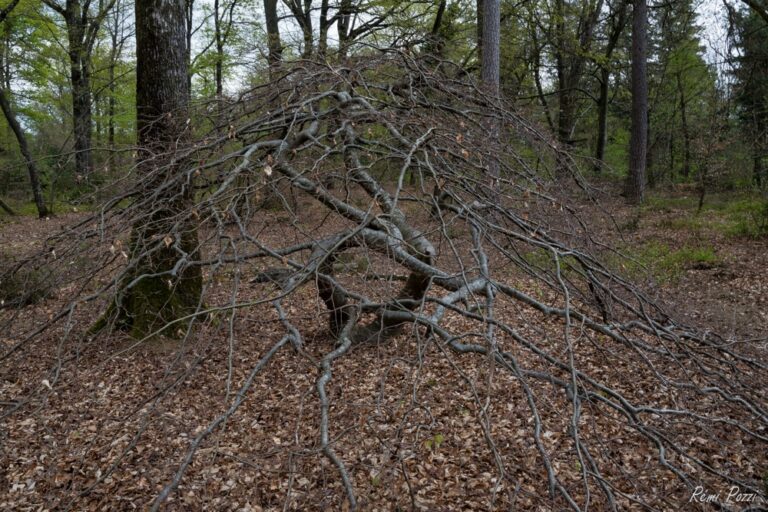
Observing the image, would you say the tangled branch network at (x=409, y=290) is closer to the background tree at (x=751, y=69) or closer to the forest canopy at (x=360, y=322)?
the forest canopy at (x=360, y=322)

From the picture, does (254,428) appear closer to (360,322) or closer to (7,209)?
(360,322)

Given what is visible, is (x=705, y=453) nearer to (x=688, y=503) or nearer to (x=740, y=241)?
(x=688, y=503)

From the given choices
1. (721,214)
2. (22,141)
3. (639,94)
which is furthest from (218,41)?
(721,214)

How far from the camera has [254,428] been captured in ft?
12.2

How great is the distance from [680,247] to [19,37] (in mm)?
16081

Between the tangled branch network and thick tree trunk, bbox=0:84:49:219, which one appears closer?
the tangled branch network

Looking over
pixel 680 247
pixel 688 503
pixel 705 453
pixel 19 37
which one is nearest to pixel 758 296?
pixel 680 247

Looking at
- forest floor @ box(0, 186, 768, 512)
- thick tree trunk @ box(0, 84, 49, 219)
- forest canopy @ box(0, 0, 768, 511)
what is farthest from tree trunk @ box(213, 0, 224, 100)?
forest floor @ box(0, 186, 768, 512)

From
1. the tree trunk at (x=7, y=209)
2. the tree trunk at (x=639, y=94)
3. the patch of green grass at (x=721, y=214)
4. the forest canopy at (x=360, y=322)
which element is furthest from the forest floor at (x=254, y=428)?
the tree trunk at (x=7, y=209)

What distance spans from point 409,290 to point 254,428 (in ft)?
5.49

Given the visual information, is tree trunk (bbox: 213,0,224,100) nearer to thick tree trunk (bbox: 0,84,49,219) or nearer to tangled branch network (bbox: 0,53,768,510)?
thick tree trunk (bbox: 0,84,49,219)

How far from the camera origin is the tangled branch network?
232cm

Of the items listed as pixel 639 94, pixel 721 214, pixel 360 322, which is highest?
pixel 639 94

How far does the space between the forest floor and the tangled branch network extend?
35 millimetres
